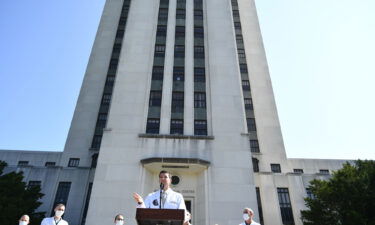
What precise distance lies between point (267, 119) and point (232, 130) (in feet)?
43.3

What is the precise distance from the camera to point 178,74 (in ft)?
88.8

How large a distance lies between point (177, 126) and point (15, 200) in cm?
1505

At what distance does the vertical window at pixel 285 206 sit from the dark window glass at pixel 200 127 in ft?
39.4

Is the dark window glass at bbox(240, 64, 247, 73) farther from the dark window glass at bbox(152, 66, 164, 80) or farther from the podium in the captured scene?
the podium

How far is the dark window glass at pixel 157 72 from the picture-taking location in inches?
1051

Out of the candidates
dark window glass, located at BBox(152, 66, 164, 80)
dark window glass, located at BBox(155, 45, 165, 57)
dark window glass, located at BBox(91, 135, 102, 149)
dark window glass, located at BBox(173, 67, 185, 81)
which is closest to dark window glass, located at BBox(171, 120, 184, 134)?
dark window glass, located at BBox(173, 67, 185, 81)

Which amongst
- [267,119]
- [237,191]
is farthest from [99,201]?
[267,119]

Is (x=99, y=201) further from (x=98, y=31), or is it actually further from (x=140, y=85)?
(x=98, y=31)

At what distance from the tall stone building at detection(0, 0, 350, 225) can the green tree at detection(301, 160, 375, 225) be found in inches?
226

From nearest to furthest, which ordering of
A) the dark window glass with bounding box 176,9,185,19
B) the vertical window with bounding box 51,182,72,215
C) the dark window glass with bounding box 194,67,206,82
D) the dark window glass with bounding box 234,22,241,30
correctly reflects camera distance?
the vertical window with bounding box 51,182,72,215 < the dark window glass with bounding box 194,67,206,82 < the dark window glass with bounding box 176,9,185,19 < the dark window glass with bounding box 234,22,241,30

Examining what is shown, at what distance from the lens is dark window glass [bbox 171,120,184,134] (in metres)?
23.4

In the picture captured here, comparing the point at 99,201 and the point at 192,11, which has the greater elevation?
the point at 192,11

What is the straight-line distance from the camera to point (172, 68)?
27.1m

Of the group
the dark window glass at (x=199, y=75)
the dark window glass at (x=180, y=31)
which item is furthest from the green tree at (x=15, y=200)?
the dark window glass at (x=180, y=31)
